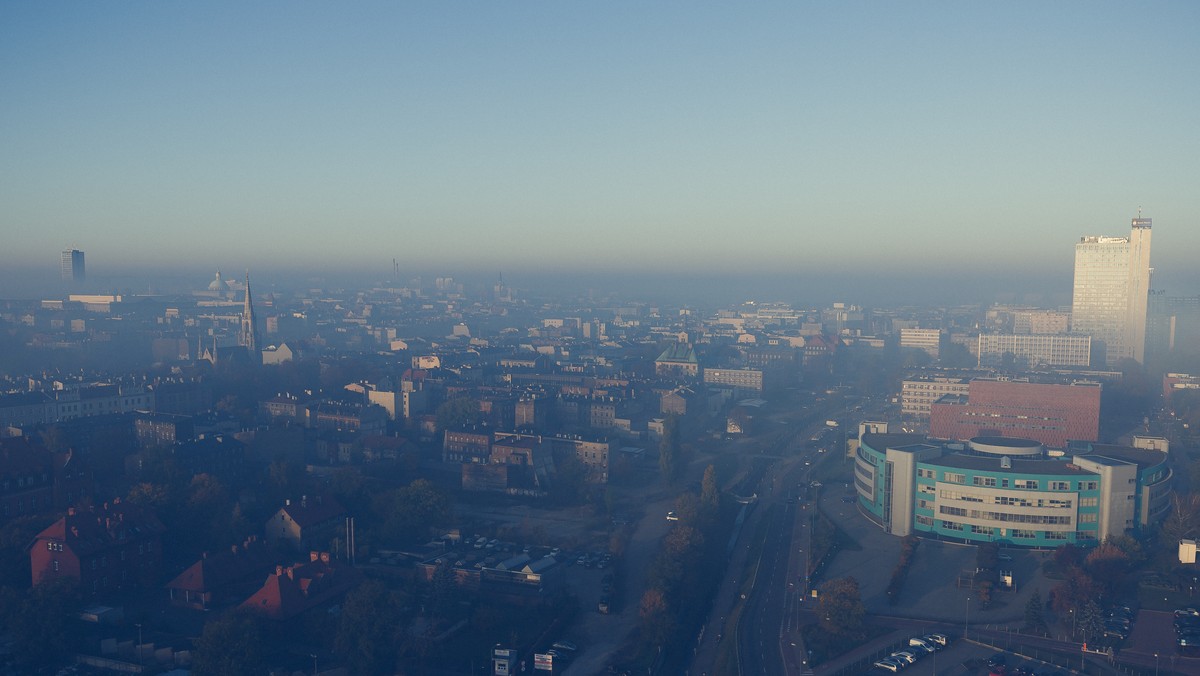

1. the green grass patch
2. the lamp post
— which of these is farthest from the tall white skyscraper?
the lamp post

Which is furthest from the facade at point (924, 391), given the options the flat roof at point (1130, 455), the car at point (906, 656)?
the car at point (906, 656)

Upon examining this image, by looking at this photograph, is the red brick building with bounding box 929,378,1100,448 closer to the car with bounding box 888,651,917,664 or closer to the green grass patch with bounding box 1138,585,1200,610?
the green grass patch with bounding box 1138,585,1200,610

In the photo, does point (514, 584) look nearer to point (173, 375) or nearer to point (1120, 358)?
point (173, 375)

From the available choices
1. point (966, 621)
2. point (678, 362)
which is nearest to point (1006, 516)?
point (966, 621)

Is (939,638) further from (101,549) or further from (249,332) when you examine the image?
(249,332)

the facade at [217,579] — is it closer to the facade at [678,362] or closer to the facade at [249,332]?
the facade at [678,362]

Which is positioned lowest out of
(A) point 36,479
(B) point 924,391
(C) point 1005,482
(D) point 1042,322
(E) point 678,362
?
(B) point 924,391
